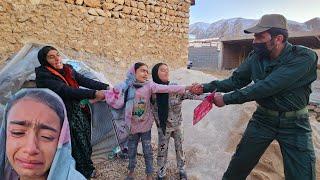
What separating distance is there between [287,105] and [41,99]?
2272mm

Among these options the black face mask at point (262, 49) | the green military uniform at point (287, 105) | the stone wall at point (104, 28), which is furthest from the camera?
the stone wall at point (104, 28)

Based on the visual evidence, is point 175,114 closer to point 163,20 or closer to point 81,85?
point 81,85

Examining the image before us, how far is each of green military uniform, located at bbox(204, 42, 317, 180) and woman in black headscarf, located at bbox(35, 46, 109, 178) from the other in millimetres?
1450

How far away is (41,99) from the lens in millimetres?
1581

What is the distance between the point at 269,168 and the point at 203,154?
95 centimetres

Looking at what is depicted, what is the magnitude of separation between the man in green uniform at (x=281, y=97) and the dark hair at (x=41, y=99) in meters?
2.01

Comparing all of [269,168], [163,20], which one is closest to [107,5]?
[163,20]

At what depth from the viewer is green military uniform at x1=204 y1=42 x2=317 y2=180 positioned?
308 cm

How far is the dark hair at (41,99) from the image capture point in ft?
5.17

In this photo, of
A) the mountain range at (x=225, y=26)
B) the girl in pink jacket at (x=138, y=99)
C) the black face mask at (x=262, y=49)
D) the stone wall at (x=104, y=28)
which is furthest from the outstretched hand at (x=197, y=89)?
the mountain range at (x=225, y=26)

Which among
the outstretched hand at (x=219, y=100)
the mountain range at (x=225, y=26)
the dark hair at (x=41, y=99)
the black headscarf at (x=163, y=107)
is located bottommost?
the black headscarf at (x=163, y=107)

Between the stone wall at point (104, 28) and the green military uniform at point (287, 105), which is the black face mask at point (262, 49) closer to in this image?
the green military uniform at point (287, 105)

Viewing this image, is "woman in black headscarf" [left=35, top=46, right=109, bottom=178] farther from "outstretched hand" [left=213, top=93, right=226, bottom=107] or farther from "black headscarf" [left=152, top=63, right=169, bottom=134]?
"outstretched hand" [left=213, top=93, right=226, bottom=107]

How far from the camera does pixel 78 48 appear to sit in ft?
25.7
